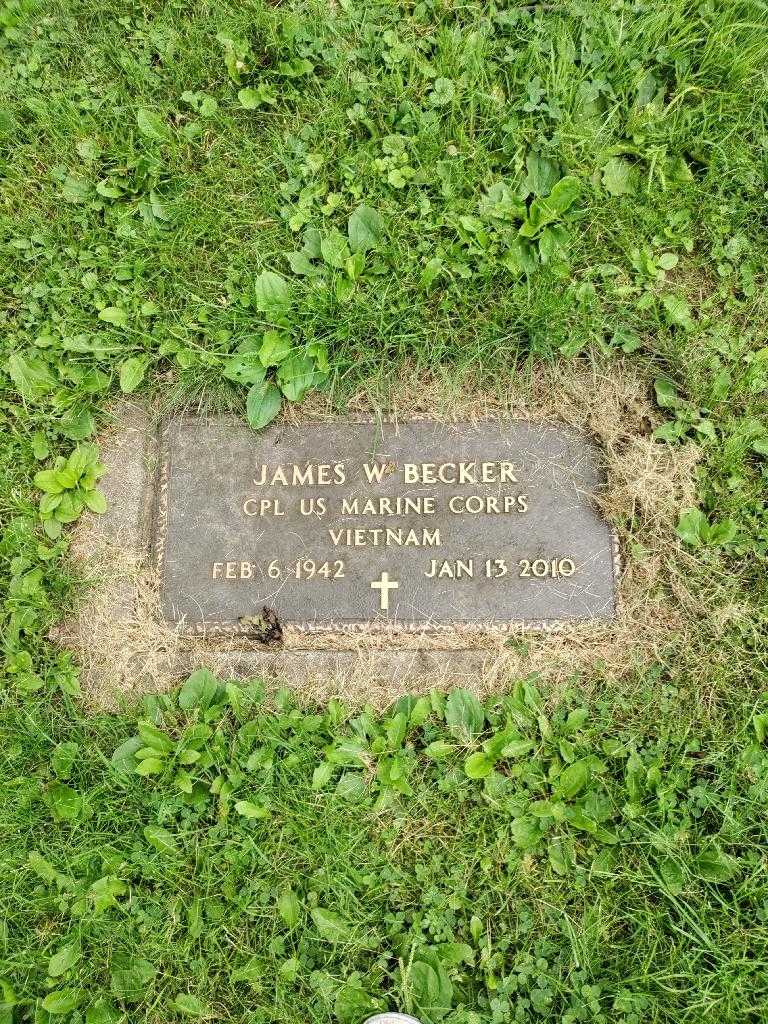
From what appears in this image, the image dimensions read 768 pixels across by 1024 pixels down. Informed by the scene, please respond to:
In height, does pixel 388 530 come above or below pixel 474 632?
above

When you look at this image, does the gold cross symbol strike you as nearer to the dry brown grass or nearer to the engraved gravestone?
the engraved gravestone

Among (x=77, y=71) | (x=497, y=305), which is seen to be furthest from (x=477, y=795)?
(x=77, y=71)

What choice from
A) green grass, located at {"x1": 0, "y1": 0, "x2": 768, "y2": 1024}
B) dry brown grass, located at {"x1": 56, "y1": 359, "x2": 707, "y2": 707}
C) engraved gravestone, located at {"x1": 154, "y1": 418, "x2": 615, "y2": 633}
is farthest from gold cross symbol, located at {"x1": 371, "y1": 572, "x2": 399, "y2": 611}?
green grass, located at {"x1": 0, "y1": 0, "x2": 768, "y2": 1024}

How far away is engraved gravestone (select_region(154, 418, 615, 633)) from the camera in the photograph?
8.04ft

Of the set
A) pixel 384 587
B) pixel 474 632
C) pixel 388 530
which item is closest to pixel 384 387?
pixel 388 530

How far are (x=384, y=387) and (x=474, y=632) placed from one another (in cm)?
92

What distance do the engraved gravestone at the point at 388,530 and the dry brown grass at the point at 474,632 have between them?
2.4 inches

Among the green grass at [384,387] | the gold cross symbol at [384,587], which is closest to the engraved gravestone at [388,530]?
the gold cross symbol at [384,587]

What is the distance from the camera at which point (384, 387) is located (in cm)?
259

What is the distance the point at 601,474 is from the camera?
2.49m

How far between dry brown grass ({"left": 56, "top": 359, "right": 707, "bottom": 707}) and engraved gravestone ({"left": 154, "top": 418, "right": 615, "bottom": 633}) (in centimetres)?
6

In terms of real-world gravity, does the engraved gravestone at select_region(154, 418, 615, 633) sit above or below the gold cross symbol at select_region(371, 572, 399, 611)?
above

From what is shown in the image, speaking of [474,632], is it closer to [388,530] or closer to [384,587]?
→ [384,587]

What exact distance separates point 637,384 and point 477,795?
4.96 ft
